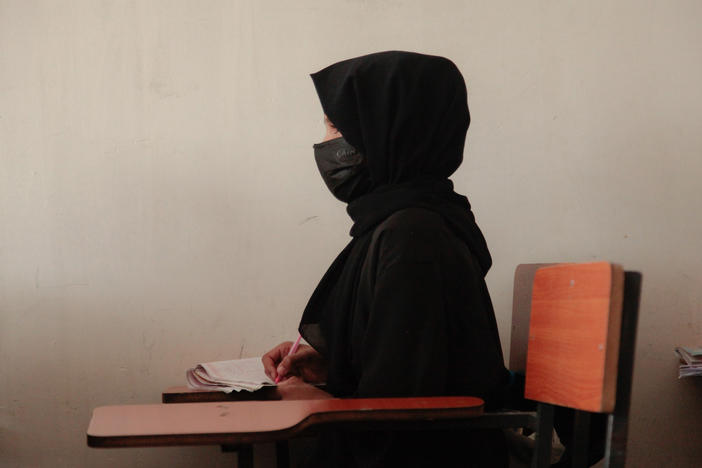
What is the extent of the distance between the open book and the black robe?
0.57 feet

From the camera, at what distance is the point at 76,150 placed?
1933mm

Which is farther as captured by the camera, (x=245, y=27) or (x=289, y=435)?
(x=245, y=27)

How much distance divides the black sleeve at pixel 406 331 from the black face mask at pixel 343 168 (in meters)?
0.30

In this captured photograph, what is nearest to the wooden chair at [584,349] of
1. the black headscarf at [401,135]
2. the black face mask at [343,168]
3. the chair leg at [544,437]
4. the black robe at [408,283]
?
the chair leg at [544,437]

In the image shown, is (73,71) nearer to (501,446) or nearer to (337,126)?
(337,126)

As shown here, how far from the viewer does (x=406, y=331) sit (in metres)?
1.13

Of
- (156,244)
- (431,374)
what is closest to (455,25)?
(156,244)

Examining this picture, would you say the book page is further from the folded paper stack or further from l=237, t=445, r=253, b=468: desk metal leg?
the folded paper stack

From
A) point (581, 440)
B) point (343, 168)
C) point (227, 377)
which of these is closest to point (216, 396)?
point (227, 377)

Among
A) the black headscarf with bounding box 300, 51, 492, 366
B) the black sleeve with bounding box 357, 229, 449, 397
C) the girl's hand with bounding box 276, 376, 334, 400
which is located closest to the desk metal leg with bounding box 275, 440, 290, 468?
the girl's hand with bounding box 276, 376, 334, 400

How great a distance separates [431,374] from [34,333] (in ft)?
4.22

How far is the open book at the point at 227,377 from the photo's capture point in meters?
1.51

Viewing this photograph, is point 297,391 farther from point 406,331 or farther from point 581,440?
point 581,440

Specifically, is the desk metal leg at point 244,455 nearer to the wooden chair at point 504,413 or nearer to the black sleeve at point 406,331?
the wooden chair at point 504,413
